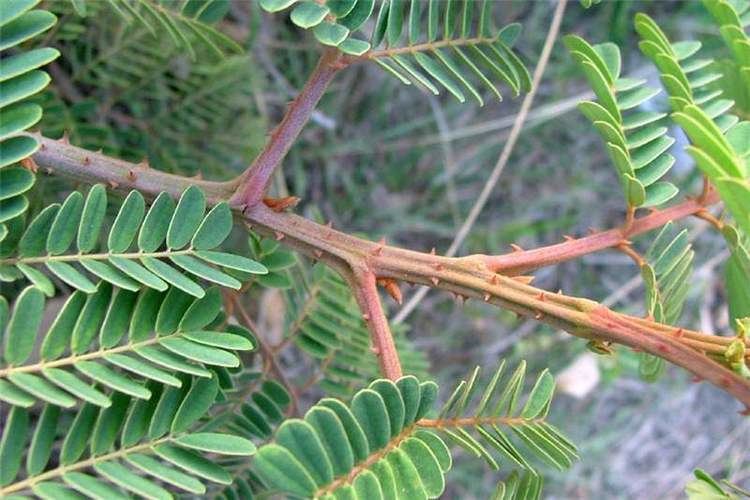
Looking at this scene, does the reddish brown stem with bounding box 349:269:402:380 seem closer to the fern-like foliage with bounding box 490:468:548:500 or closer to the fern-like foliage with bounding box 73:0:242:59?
the fern-like foliage with bounding box 490:468:548:500

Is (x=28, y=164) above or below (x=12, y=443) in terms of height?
above

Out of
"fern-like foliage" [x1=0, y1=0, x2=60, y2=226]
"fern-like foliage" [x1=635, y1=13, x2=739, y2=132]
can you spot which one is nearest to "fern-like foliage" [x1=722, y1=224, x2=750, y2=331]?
"fern-like foliage" [x1=635, y1=13, x2=739, y2=132]

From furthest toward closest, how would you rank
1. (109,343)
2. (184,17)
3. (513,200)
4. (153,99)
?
(513,200)
(153,99)
(184,17)
(109,343)

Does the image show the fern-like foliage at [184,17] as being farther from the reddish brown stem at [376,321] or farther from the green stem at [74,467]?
the green stem at [74,467]

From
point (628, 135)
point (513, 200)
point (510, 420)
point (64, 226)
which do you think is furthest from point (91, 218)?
point (513, 200)

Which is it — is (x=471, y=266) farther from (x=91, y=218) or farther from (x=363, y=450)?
(x=91, y=218)

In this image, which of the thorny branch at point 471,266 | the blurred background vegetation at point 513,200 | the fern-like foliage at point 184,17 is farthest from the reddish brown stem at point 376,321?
the blurred background vegetation at point 513,200

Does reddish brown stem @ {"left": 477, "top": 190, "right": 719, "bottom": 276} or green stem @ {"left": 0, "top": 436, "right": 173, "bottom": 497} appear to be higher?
reddish brown stem @ {"left": 477, "top": 190, "right": 719, "bottom": 276}
